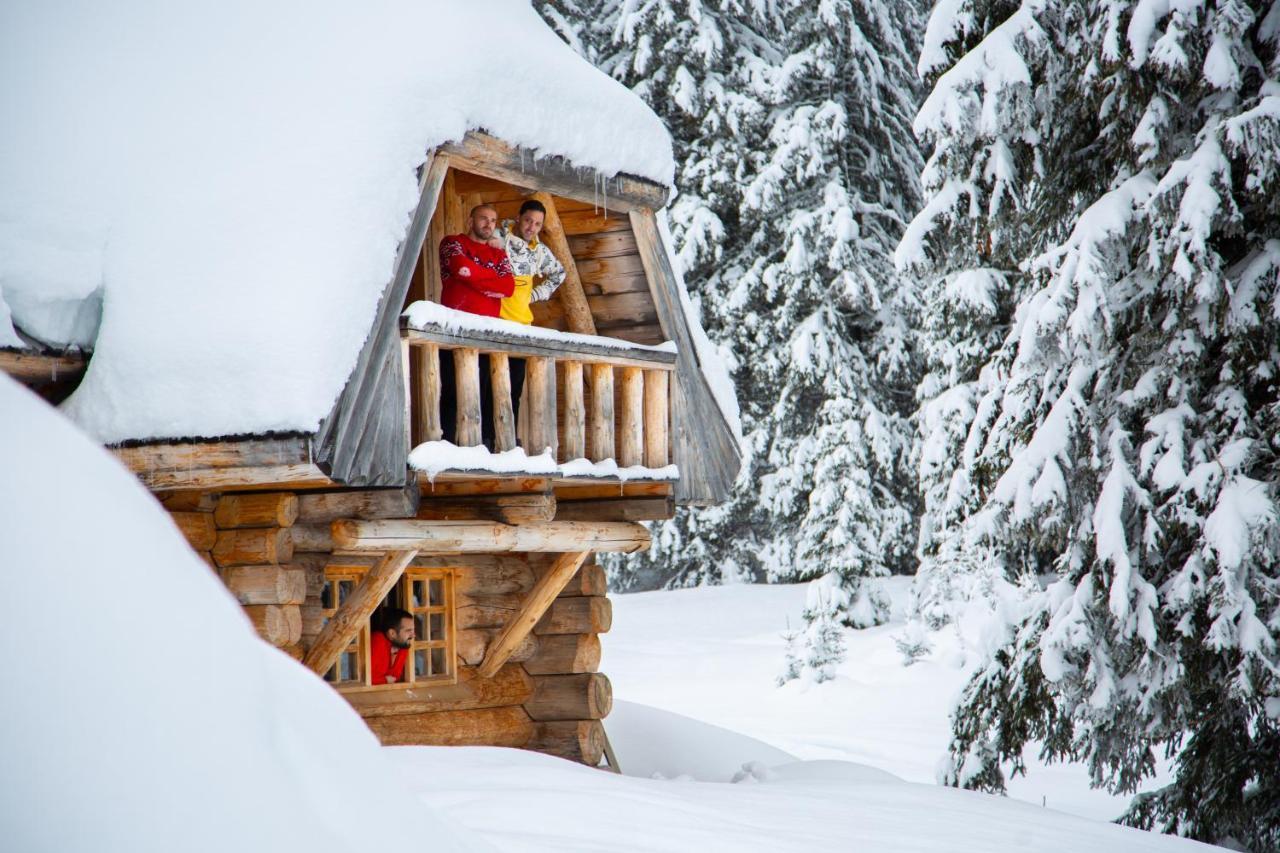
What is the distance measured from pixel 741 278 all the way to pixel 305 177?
15375 millimetres

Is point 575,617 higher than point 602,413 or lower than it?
lower

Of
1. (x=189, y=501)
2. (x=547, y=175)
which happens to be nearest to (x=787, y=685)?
(x=547, y=175)

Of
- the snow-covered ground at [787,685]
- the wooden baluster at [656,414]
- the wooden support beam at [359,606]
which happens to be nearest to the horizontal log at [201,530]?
the wooden support beam at [359,606]

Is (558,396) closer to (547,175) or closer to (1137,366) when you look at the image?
(547,175)

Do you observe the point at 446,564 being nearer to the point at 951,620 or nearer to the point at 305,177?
the point at 305,177

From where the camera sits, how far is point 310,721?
3.22 metres

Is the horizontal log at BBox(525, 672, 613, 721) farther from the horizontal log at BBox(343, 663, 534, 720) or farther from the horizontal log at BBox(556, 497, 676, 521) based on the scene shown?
the horizontal log at BBox(556, 497, 676, 521)

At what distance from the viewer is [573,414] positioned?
9453mm

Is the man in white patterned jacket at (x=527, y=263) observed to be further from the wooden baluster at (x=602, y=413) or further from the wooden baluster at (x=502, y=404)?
the wooden baluster at (x=502, y=404)

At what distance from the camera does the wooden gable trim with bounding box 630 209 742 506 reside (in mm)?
10430

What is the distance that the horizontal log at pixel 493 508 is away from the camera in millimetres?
9281

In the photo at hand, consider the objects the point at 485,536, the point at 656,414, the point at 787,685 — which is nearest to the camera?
the point at 485,536

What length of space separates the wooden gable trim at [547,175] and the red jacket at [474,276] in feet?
1.79

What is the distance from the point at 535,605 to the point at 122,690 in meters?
8.19
